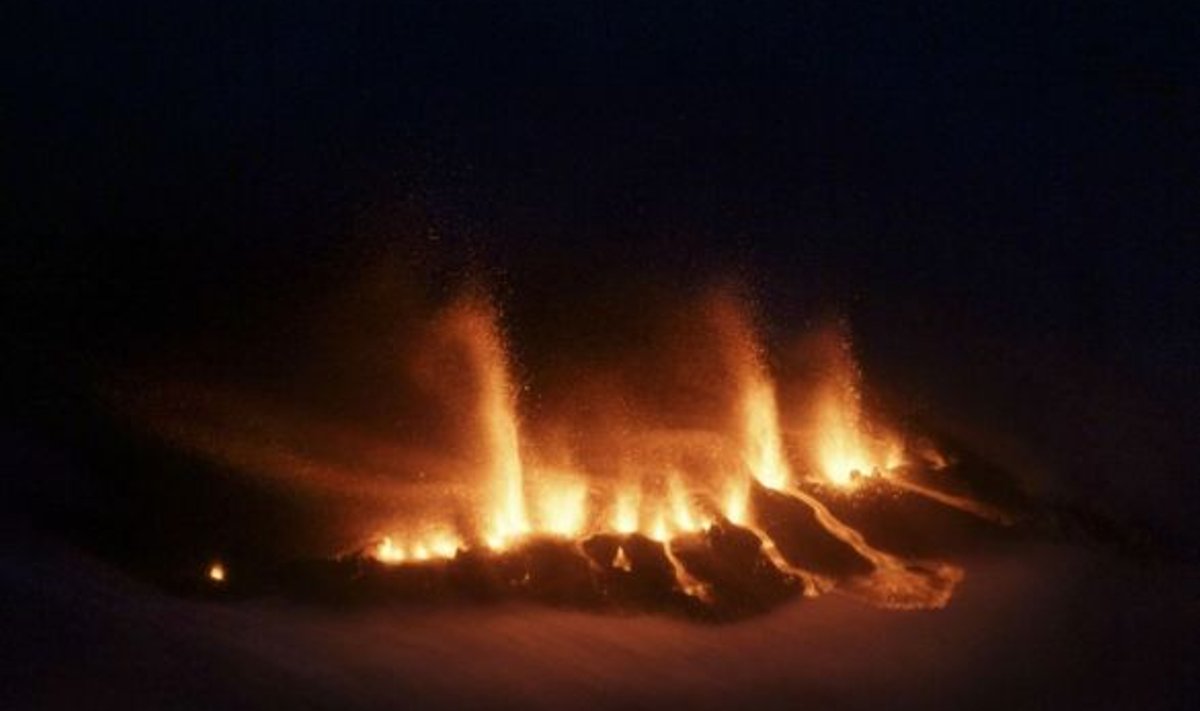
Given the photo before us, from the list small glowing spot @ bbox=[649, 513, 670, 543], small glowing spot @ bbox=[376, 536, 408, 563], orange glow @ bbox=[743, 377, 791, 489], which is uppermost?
orange glow @ bbox=[743, 377, 791, 489]

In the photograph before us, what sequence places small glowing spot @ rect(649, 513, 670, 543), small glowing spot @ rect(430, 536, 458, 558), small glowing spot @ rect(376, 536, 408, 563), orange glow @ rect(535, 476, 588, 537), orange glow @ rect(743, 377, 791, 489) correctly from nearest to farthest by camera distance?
small glowing spot @ rect(376, 536, 408, 563), small glowing spot @ rect(430, 536, 458, 558), small glowing spot @ rect(649, 513, 670, 543), orange glow @ rect(535, 476, 588, 537), orange glow @ rect(743, 377, 791, 489)

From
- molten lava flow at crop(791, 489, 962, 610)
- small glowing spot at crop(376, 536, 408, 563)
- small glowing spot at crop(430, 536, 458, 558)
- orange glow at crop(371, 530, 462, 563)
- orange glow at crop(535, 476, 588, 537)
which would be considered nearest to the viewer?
molten lava flow at crop(791, 489, 962, 610)

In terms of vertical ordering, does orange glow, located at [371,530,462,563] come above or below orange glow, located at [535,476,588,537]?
below

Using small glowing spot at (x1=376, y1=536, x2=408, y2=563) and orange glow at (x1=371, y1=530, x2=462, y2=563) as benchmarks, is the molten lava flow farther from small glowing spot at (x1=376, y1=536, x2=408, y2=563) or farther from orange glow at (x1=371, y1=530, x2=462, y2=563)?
small glowing spot at (x1=376, y1=536, x2=408, y2=563)

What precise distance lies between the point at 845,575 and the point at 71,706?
6.56 meters

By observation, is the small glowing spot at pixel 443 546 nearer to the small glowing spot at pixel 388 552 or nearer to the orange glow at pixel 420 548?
the orange glow at pixel 420 548

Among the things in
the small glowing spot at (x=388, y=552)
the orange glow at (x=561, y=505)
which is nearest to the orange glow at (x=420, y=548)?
the small glowing spot at (x=388, y=552)

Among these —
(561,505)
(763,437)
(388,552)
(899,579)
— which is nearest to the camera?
(899,579)

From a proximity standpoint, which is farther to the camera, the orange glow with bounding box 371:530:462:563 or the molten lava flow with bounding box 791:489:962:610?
the orange glow with bounding box 371:530:462:563

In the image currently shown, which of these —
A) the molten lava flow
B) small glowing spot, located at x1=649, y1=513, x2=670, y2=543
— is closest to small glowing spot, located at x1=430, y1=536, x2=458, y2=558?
small glowing spot, located at x1=649, y1=513, x2=670, y2=543

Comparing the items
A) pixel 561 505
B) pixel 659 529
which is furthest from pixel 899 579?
pixel 561 505

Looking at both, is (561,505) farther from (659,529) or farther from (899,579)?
(899,579)

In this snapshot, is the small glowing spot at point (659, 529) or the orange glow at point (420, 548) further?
the small glowing spot at point (659, 529)

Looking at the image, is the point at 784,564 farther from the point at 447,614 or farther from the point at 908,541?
the point at 447,614
